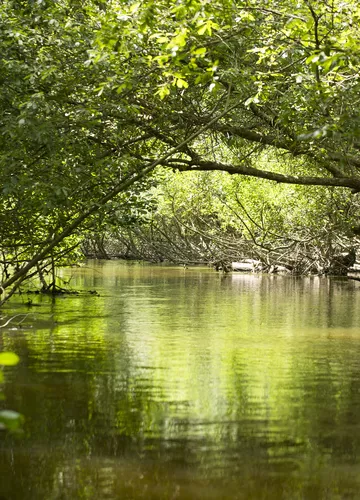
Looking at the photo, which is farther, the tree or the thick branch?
the thick branch

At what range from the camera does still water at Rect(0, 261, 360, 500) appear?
18.0 ft

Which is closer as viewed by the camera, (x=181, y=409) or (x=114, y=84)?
(x=181, y=409)

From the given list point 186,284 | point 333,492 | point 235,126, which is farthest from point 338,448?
point 186,284

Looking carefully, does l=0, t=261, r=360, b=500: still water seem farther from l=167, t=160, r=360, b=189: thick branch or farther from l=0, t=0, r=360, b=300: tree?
l=167, t=160, r=360, b=189: thick branch

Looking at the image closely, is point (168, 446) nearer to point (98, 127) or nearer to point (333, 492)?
point (333, 492)

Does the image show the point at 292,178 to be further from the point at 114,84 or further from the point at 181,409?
the point at 181,409

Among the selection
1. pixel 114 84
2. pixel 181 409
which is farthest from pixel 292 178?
pixel 181 409

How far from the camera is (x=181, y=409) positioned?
7.57 m

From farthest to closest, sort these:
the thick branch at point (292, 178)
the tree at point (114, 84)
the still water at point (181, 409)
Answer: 1. the thick branch at point (292, 178)
2. the tree at point (114, 84)
3. the still water at point (181, 409)

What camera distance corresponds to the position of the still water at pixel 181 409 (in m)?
5.48

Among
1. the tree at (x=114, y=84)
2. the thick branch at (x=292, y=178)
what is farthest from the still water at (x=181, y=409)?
the thick branch at (x=292, y=178)

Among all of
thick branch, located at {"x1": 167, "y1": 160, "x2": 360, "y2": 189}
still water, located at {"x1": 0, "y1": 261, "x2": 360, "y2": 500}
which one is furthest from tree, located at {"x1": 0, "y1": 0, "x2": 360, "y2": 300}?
still water, located at {"x1": 0, "y1": 261, "x2": 360, "y2": 500}

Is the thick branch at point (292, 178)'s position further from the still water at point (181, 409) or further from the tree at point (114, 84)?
the still water at point (181, 409)

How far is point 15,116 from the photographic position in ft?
37.0
